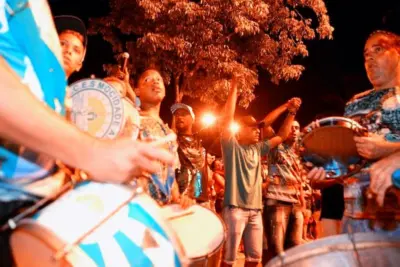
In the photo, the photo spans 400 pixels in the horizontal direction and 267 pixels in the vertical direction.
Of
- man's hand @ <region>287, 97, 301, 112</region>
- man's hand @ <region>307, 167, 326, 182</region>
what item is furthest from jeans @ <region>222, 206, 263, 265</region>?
man's hand @ <region>307, 167, 326, 182</region>

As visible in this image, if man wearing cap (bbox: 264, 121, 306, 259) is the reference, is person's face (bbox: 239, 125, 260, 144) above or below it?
above

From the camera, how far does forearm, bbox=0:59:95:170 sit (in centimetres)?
112

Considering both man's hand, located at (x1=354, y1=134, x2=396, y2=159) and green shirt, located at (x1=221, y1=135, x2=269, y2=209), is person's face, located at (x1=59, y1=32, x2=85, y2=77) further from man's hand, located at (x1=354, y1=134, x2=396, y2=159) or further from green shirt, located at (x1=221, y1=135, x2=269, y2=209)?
green shirt, located at (x1=221, y1=135, x2=269, y2=209)

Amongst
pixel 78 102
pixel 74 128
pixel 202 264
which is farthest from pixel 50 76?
pixel 78 102

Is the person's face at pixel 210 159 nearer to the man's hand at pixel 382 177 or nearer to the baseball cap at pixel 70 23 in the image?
the baseball cap at pixel 70 23

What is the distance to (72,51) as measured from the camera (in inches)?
134

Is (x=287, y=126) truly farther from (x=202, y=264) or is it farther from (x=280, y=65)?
(x=280, y=65)

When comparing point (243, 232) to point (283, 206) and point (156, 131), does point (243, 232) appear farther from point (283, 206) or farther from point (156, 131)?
point (156, 131)

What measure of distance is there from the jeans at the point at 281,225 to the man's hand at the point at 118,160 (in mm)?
5905

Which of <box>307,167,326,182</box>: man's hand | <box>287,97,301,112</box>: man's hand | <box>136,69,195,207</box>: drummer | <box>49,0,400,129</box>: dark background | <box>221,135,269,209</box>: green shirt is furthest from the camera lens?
<box>49,0,400,129</box>: dark background

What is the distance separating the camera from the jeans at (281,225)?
6910 mm

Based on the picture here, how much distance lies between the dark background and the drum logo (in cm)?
1296

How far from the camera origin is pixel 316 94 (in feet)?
78.1

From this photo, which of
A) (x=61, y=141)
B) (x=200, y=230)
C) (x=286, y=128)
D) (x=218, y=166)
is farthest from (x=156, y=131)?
(x=218, y=166)
